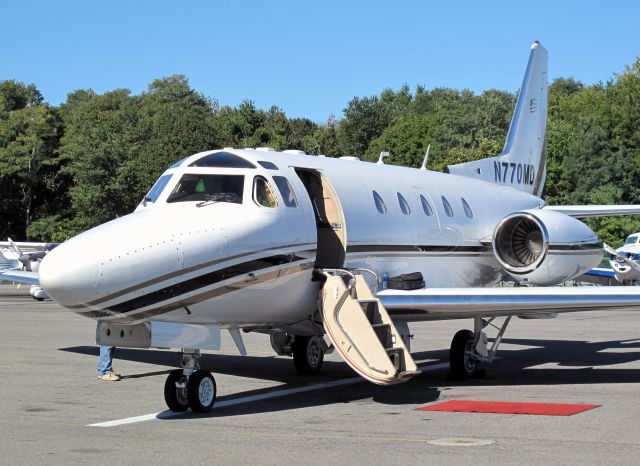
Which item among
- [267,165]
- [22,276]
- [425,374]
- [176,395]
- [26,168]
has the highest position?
[26,168]

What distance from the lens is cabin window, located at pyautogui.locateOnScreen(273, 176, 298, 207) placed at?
12.8 m

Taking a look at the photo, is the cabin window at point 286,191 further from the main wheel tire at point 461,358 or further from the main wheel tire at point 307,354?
the main wheel tire at point 461,358

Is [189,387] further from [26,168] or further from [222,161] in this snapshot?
[26,168]

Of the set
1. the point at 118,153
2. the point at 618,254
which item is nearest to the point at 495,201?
the point at 618,254

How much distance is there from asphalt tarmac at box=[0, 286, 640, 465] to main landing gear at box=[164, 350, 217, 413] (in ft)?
0.65

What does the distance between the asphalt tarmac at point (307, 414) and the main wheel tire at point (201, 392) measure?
17 cm

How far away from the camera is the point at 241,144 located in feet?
257

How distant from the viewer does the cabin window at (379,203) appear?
1488 centimetres

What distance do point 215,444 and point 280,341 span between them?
6.32 meters

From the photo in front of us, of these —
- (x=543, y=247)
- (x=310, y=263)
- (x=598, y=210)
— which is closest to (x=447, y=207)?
(x=543, y=247)

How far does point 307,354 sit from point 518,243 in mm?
4501

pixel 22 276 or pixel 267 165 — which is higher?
pixel 267 165

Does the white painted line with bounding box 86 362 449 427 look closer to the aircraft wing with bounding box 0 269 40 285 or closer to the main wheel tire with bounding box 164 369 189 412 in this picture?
the main wheel tire with bounding box 164 369 189 412

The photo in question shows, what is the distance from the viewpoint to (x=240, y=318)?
12.4m
